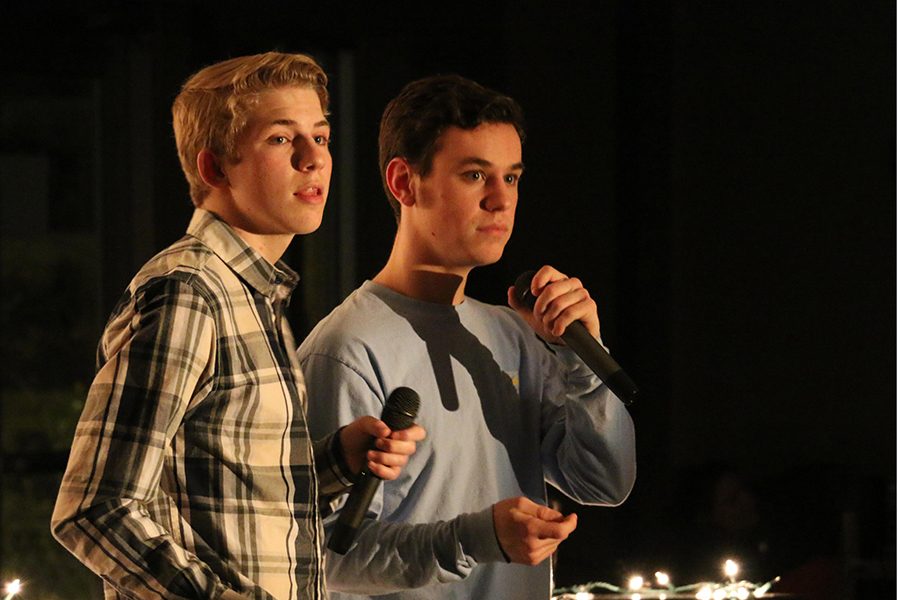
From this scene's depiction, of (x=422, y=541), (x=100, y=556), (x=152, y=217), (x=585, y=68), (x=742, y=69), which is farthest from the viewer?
(x=742, y=69)

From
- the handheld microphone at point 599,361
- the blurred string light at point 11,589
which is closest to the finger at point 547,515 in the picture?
the handheld microphone at point 599,361

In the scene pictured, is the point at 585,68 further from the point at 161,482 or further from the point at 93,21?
the point at 161,482

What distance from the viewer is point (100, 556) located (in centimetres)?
120

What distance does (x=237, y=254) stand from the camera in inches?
53.2

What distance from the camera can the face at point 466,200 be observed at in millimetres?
Answer: 1676

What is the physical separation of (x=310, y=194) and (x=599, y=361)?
373 millimetres

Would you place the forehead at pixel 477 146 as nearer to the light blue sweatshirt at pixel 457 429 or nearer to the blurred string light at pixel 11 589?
the light blue sweatshirt at pixel 457 429

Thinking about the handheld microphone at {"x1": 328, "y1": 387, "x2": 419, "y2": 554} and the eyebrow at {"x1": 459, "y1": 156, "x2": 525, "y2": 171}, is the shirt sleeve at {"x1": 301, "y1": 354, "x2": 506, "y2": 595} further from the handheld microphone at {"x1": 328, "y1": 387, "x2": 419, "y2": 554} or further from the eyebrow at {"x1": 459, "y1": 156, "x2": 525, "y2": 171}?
the eyebrow at {"x1": 459, "y1": 156, "x2": 525, "y2": 171}

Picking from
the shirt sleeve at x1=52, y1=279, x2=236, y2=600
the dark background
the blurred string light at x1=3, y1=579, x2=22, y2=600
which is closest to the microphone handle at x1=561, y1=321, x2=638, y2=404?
the shirt sleeve at x1=52, y1=279, x2=236, y2=600

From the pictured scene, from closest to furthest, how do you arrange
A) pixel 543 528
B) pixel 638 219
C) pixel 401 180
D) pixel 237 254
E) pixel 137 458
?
pixel 137 458
pixel 237 254
pixel 543 528
pixel 401 180
pixel 638 219

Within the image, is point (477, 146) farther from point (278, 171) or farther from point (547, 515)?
point (547, 515)

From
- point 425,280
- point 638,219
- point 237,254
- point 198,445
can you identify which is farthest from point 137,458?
point 638,219

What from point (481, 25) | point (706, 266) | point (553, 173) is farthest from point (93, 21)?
point (706, 266)

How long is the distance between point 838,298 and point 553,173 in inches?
36.1
